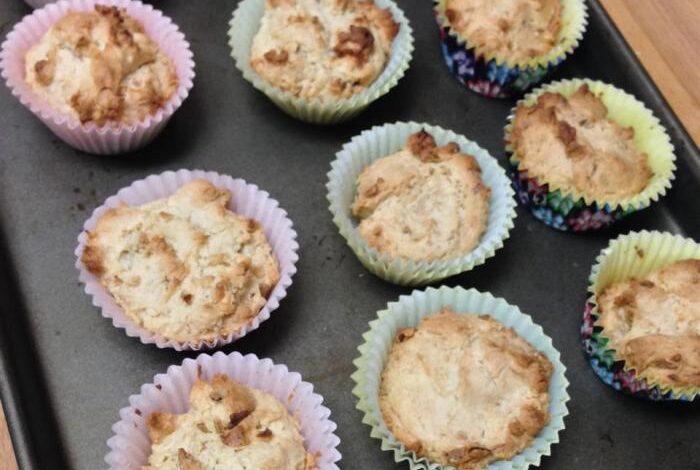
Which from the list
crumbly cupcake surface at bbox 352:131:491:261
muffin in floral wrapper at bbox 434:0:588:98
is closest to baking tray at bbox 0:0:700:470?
muffin in floral wrapper at bbox 434:0:588:98

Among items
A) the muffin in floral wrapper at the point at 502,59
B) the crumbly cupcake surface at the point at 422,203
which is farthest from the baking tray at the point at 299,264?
the crumbly cupcake surface at the point at 422,203

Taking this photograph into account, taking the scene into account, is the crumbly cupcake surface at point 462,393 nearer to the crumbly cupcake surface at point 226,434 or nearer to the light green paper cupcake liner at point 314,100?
Answer: the crumbly cupcake surface at point 226,434

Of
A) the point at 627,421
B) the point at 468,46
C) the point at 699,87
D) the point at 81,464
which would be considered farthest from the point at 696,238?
the point at 81,464

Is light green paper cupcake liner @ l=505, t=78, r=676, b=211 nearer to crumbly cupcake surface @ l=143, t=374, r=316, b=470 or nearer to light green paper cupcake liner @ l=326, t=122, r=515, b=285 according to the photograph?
light green paper cupcake liner @ l=326, t=122, r=515, b=285

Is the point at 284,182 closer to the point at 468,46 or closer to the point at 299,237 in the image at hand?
the point at 299,237

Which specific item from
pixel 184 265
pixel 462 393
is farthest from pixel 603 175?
pixel 184 265

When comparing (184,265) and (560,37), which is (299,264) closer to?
(184,265)

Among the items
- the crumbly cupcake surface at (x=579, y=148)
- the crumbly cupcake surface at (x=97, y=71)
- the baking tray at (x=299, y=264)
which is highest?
the crumbly cupcake surface at (x=97, y=71)
